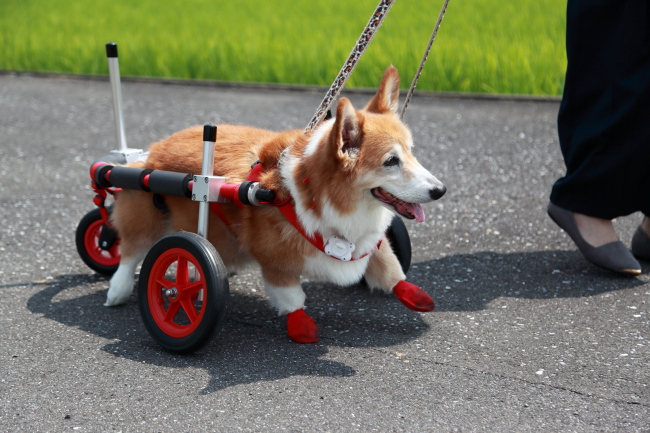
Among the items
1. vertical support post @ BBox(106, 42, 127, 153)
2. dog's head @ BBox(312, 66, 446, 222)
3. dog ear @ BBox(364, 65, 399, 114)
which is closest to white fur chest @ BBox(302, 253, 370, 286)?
dog's head @ BBox(312, 66, 446, 222)

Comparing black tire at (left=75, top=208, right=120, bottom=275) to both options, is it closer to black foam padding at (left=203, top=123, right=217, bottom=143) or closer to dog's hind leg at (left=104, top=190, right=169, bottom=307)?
dog's hind leg at (left=104, top=190, right=169, bottom=307)

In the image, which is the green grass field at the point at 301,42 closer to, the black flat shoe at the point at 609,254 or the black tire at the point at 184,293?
the black flat shoe at the point at 609,254

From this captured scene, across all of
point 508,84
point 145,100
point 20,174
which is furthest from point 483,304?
point 145,100

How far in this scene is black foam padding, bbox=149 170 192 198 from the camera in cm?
300

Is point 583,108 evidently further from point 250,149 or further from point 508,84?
point 508,84

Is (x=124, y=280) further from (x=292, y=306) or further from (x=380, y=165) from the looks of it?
(x=380, y=165)

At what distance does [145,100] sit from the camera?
789 centimetres

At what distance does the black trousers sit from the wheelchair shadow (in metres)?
0.40

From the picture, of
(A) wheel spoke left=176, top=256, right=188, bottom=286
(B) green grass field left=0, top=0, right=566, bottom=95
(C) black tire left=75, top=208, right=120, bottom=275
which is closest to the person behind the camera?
(A) wheel spoke left=176, top=256, right=188, bottom=286

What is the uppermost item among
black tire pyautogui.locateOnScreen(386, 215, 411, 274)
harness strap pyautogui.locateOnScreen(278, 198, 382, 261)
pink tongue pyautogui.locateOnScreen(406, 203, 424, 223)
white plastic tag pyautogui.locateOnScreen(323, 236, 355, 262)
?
pink tongue pyautogui.locateOnScreen(406, 203, 424, 223)

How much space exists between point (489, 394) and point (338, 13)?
1083 centimetres

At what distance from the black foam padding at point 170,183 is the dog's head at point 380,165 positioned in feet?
2.02

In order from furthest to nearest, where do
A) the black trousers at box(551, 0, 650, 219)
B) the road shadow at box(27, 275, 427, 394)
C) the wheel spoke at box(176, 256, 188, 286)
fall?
the black trousers at box(551, 0, 650, 219) → the wheel spoke at box(176, 256, 188, 286) → the road shadow at box(27, 275, 427, 394)

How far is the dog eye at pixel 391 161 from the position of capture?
9.21ft
